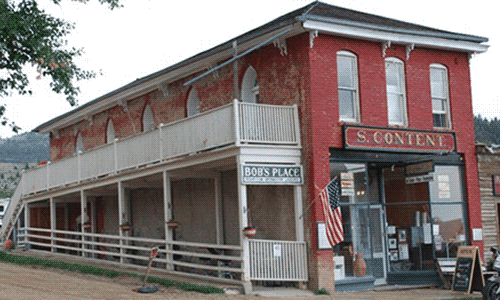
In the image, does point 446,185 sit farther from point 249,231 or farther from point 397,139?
point 249,231

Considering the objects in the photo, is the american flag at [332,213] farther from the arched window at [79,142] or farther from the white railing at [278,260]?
the arched window at [79,142]

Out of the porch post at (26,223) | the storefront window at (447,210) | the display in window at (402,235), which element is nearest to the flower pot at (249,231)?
the display in window at (402,235)

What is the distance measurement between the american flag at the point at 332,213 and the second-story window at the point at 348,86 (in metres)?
2.23

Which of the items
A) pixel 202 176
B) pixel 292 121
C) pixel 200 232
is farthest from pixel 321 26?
pixel 200 232

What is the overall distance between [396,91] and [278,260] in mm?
6477

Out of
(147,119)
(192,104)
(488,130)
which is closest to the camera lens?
(192,104)

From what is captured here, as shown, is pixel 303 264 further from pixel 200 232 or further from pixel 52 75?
pixel 52 75

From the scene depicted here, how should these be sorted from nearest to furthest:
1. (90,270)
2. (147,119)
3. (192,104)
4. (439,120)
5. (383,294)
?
(383,294) < (439,120) < (90,270) < (192,104) < (147,119)

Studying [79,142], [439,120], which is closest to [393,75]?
[439,120]

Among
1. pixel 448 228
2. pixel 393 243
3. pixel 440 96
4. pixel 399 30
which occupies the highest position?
pixel 399 30

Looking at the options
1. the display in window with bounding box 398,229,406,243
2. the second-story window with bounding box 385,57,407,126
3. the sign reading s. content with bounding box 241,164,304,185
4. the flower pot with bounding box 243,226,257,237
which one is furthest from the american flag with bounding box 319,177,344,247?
the second-story window with bounding box 385,57,407,126

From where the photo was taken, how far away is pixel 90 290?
18.1 meters

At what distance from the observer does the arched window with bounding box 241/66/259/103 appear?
72.4 feet

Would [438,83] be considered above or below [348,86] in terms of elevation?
above
